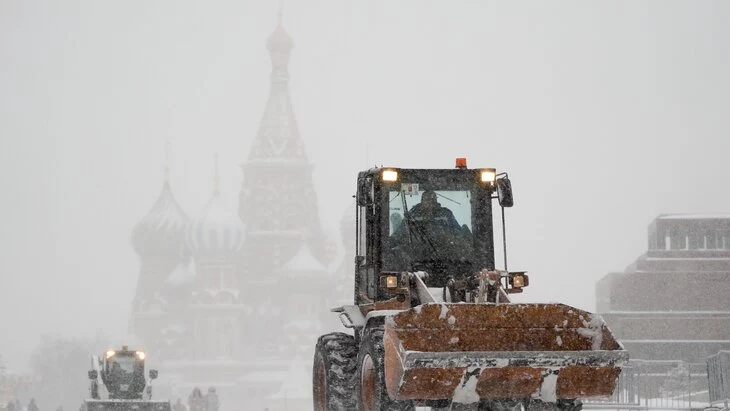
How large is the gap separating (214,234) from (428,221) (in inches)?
4996

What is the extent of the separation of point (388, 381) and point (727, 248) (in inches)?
1961

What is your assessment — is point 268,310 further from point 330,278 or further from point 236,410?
point 236,410

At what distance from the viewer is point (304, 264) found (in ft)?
474

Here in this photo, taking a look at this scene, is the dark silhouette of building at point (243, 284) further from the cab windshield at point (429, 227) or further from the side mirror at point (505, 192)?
the side mirror at point (505, 192)

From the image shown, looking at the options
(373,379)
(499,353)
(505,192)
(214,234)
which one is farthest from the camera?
(214,234)

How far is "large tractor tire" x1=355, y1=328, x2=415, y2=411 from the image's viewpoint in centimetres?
1149

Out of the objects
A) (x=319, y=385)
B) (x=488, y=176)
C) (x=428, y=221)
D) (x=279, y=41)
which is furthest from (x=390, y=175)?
(x=279, y=41)

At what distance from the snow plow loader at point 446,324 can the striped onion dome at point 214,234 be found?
125910 millimetres

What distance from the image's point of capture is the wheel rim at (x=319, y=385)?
13.0 meters

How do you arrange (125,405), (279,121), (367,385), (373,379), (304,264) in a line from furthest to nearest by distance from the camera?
(279,121)
(304,264)
(125,405)
(367,385)
(373,379)

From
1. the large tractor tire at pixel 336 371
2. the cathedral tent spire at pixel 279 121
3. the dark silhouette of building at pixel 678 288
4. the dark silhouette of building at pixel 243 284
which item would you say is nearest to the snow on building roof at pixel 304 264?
the dark silhouette of building at pixel 243 284

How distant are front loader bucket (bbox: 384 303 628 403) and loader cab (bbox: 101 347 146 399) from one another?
18.7 metres

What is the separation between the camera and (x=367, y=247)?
12.9 m

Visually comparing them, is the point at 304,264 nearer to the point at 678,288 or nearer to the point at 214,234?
the point at 214,234
